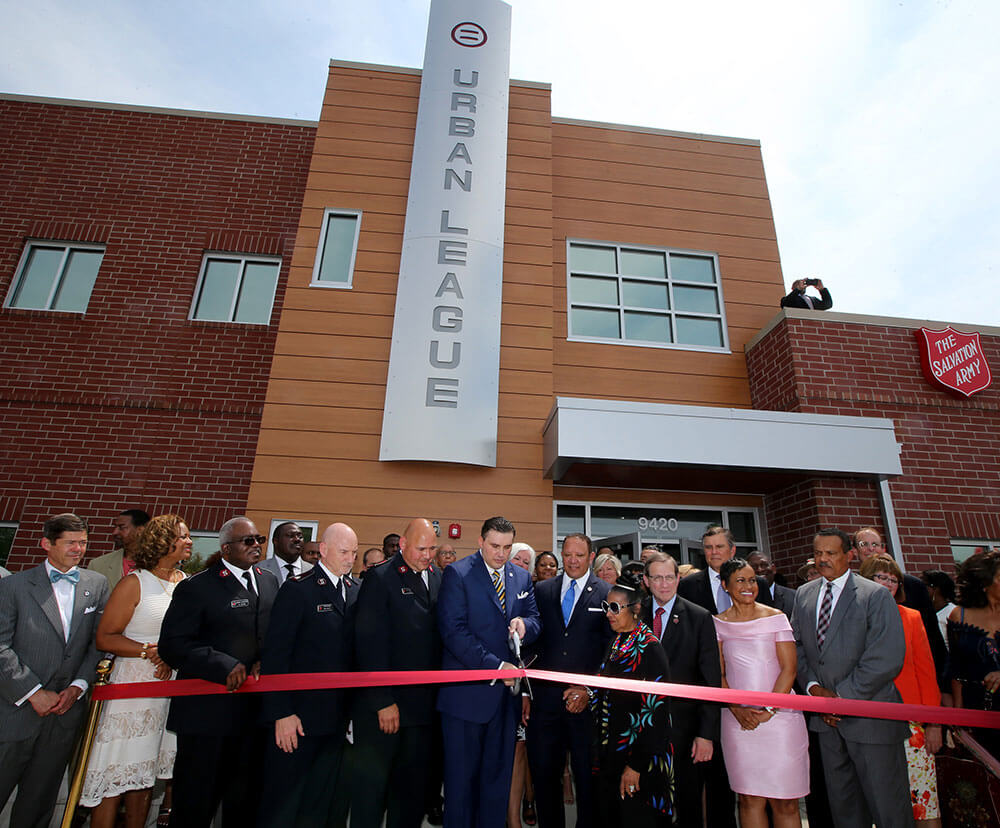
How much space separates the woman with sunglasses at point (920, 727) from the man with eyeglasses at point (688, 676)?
123cm

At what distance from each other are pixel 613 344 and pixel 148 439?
6.72 meters

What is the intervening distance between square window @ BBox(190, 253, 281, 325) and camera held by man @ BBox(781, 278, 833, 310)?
763 cm

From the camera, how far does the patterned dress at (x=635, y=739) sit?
313cm

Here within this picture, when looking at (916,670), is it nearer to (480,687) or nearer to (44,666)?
(480,687)

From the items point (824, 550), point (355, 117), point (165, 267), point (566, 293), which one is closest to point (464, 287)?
point (566, 293)

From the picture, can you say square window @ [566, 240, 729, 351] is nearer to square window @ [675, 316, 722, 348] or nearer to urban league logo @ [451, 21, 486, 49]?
square window @ [675, 316, 722, 348]

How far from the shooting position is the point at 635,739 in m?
3.21

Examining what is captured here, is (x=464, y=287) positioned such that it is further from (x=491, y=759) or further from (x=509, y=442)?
(x=491, y=759)

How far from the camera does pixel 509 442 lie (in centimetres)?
761

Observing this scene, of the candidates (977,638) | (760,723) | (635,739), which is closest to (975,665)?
(977,638)

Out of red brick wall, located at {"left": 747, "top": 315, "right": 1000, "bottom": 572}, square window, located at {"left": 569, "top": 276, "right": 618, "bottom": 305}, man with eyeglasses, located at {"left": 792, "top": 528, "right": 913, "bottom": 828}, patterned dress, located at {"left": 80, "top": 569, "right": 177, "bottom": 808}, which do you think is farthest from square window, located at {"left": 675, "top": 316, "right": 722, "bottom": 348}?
patterned dress, located at {"left": 80, "top": 569, "right": 177, "bottom": 808}

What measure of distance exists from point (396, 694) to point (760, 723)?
2.13 metres

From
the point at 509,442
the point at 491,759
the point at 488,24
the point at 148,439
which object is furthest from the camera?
the point at 488,24

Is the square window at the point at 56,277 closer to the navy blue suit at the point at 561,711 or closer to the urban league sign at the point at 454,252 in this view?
the urban league sign at the point at 454,252
